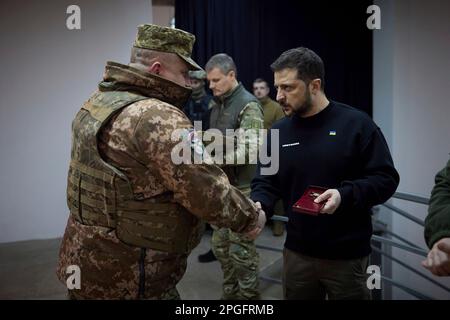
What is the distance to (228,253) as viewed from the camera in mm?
2809

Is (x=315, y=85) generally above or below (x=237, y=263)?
above

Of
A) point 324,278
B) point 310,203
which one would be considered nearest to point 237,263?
point 324,278

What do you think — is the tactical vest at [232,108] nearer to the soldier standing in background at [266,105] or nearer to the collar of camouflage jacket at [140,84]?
the collar of camouflage jacket at [140,84]

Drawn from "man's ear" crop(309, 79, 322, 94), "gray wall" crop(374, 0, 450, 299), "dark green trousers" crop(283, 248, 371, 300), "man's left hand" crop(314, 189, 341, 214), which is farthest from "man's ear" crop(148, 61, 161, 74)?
"gray wall" crop(374, 0, 450, 299)

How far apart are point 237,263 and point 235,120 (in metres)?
1.00

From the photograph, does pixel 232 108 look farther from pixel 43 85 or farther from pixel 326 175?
pixel 43 85

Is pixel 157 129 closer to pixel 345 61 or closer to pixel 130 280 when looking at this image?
pixel 130 280

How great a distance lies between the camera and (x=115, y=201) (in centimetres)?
139

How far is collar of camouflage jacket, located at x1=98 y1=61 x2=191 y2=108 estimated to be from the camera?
Answer: 1.46m

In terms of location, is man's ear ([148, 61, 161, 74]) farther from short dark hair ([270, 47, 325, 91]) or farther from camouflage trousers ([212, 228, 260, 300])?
camouflage trousers ([212, 228, 260, 300])

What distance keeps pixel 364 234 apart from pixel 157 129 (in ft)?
3.27

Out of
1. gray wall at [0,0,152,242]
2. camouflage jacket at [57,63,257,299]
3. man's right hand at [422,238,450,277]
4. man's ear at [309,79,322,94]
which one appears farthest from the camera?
gray wall at [0,0,152,242]

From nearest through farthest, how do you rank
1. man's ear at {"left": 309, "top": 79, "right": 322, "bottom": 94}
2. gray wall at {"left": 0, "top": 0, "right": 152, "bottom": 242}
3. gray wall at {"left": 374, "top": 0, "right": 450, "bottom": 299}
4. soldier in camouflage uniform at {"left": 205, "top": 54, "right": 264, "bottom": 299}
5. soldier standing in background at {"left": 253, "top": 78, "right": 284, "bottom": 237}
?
man's ear at {"left": 309, "top": 79, "right": 322, "bottom": 94}
soldier in camouflage uniform at {"left": 205, "top": 54, "right": 264, "bottom": 299}
gray wall at {"left": 374, "top": 0, "right": 450, "bottom": 299}
gray wall at {"left": 0, "top": 0, "right": 152, "bottom": 242}
soldier standing in background at {"left": 253, "top": 78, "right": 284, "bottom": 237}

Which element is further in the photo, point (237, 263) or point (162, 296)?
point (237, 263)
